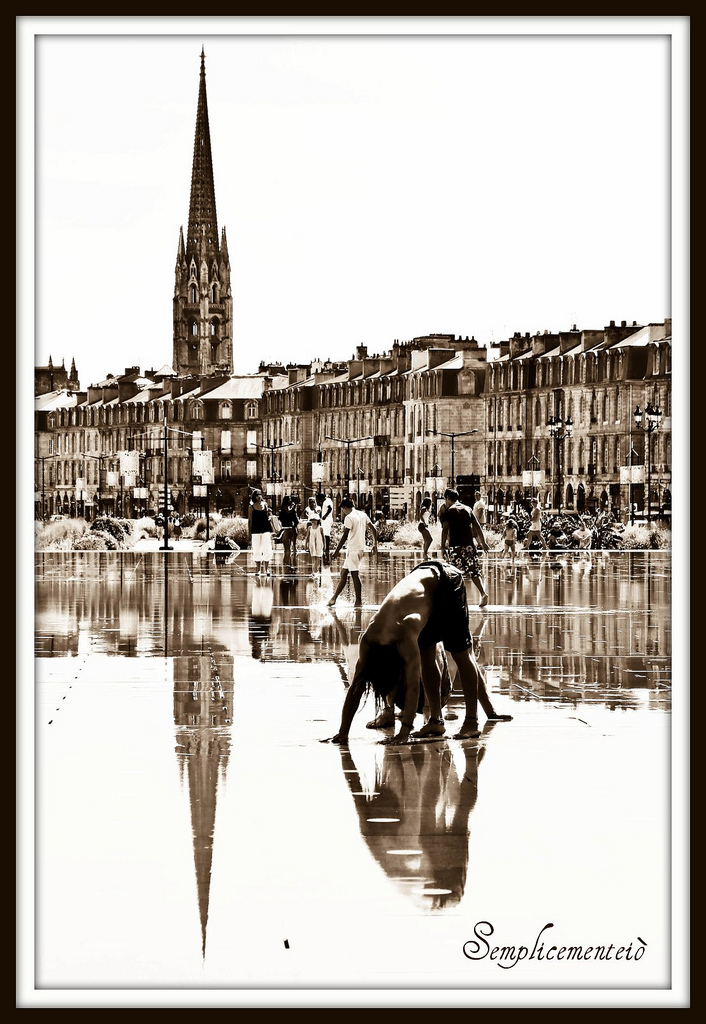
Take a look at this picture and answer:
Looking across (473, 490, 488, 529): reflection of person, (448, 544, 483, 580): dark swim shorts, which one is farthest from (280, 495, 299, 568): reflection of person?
(448, 544, 483, 580): dark swim shorts

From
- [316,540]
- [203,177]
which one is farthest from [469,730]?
[316,540]

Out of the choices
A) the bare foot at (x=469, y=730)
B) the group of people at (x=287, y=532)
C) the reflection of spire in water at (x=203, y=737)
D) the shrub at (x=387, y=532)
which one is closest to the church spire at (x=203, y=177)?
the reflection of spire in water at (x=203, y=737)

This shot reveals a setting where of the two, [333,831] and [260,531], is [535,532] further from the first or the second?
[333,831]

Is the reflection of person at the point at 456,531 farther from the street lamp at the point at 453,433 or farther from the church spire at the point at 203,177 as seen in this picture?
the street lamp at the point at 453,433

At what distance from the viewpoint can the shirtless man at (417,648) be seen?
37.0ft

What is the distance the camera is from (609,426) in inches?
3236

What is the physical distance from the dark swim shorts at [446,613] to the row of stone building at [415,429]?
35.7 meters

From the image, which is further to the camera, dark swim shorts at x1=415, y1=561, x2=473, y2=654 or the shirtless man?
dark swim shorts at x1=415, y1=561, x2=473, y2=654

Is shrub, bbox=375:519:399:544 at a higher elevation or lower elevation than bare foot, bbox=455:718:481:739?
lower

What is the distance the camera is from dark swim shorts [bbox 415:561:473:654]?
38.1 feet

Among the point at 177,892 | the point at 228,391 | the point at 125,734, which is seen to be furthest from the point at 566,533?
the point at 177,892

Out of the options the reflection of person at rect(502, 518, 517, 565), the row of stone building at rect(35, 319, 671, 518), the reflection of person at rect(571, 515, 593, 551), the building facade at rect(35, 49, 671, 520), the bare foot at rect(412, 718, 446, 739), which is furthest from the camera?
the row of stone building at rect(35, 319, 671, 518)

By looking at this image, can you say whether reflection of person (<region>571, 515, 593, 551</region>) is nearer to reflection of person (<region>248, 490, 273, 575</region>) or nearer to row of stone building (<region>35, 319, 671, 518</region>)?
row of stone building (<region>35, 319, 671, 518</region>)
